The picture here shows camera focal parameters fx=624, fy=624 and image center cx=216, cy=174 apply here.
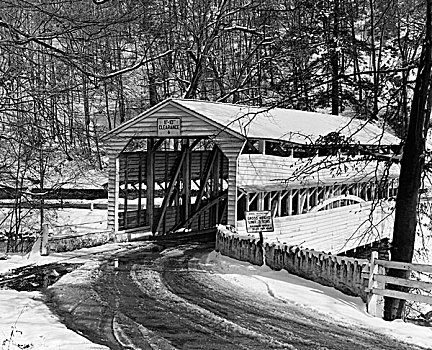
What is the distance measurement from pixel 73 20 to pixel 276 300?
6.64 m

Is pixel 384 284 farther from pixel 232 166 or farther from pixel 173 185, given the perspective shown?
pixel 173 185

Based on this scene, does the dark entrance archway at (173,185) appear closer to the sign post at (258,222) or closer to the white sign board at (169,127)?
the white sign board at (169,127)

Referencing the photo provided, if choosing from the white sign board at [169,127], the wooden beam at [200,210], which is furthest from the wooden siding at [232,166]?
the wooden beam at [200,210]

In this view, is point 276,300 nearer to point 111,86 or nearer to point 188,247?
point 111,86

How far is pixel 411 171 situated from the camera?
1089cm

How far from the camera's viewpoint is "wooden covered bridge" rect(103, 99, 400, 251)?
1844 centimetres

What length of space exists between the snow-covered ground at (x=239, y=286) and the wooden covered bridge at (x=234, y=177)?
3368 mm

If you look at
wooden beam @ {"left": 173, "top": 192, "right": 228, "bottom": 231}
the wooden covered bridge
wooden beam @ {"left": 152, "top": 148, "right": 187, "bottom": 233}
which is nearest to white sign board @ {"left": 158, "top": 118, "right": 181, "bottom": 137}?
the wooden covered bridge

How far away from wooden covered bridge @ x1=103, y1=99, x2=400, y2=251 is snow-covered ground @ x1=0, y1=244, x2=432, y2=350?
337 cm

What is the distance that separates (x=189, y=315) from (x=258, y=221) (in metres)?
5.22

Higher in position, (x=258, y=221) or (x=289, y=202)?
(x=289, y=202)

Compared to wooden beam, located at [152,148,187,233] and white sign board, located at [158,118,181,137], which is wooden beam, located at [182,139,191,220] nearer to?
wooden beam, located at [152,148,187,233]

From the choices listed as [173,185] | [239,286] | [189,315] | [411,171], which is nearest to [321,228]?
[173,185]

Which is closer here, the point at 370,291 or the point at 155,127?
the point at 370,291
